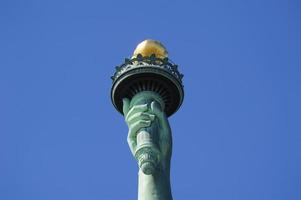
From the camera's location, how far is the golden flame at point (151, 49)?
95.7ft

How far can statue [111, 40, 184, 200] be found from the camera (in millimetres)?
24109

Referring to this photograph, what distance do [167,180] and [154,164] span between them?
79 centimetres

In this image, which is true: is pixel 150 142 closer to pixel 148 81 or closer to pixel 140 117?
pixel 140 117

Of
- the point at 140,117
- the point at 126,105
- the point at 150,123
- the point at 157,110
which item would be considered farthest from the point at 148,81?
the point at 150,123

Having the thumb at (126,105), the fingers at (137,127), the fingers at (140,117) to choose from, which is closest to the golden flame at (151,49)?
the thumb at (126,105)

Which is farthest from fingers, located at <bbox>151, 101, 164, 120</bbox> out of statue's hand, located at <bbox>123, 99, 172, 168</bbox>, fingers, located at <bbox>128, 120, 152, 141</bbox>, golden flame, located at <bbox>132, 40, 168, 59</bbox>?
golden flame, located at <bbox>132, 40, 168, 59</bbox>

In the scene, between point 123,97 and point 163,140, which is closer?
point 163,140

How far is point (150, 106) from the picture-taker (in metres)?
27.1

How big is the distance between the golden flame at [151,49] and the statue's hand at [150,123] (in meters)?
2.49

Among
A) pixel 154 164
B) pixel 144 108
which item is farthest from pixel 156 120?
pixel 154 164

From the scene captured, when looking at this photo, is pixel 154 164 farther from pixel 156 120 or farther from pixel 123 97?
pixel 123 97

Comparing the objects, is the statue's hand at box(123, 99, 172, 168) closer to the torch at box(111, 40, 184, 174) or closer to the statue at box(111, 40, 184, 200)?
the statue at box(111, 40, 184, 200)

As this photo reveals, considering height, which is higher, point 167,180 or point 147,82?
point 147,82

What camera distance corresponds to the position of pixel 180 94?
29047mm
